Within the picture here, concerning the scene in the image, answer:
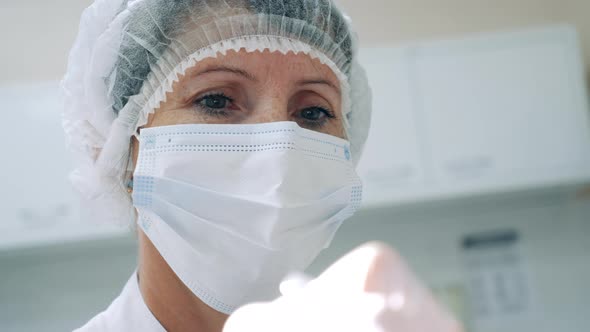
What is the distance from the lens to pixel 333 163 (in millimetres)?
862

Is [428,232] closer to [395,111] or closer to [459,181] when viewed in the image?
[459,181]

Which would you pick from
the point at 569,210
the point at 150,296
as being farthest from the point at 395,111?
the point at 150,296

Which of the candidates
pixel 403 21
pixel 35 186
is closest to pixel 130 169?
pixel 35 186

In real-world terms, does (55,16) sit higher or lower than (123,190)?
higher

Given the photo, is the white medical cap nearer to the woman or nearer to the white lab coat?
the woman

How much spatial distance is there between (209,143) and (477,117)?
5.28 feet

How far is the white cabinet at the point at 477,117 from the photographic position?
2.18 meters

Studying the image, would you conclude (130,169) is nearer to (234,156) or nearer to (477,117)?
(234,156)

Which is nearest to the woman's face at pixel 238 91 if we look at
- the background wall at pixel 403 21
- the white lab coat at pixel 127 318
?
the white lab coat at pixel 127 318

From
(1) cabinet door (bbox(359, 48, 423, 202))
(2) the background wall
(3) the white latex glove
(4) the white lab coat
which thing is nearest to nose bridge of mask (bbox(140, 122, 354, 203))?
(4) the white lab coat

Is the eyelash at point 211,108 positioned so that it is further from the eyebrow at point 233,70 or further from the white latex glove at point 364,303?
the white latex glove at point 364,303

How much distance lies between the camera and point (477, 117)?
86.1 inches

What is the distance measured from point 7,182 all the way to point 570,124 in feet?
6.62

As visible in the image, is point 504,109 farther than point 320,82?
Yes
